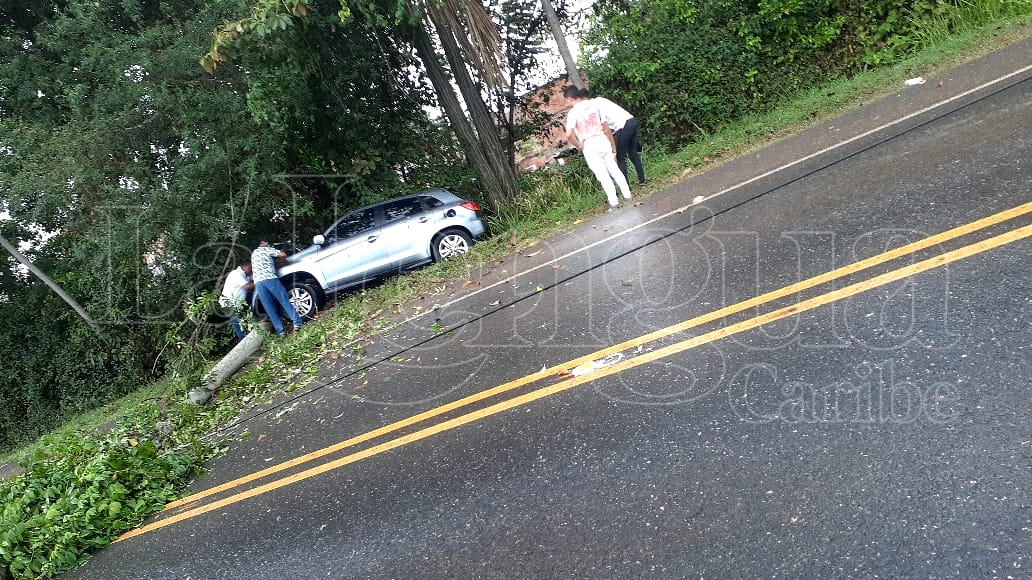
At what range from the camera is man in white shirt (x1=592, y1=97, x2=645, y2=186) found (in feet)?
37.2

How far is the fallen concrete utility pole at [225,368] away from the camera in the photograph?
31.2 ft

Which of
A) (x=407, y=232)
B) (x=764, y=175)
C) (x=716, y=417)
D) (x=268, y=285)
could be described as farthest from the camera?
(x=407, y=232)

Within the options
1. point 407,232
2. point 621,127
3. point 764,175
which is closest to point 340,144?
point 407,232

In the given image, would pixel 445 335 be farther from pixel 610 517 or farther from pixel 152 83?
pixel 152 83

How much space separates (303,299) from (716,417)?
1018 centimetres

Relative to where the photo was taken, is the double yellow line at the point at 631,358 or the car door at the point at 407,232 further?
the car door at the point at 407,232

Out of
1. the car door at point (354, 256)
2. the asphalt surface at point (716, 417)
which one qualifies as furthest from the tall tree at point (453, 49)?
the asphalt surface at point (716, 417)

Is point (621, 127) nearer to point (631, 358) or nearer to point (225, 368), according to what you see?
point (631, 358)

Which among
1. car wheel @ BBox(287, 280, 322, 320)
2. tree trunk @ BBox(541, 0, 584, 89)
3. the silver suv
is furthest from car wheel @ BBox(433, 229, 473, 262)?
tree trunk @ BBox(541, 0, 584, 89)

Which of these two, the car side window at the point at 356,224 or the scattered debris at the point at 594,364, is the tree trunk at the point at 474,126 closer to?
the car side window at the point at 356,224

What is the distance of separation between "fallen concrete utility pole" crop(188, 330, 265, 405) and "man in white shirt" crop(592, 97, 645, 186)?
6.18 m

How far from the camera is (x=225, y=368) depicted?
1045 centimetres

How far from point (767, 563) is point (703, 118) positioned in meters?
12.2

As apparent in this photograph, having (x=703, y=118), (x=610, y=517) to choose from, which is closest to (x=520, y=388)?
(x=610, y=517)
